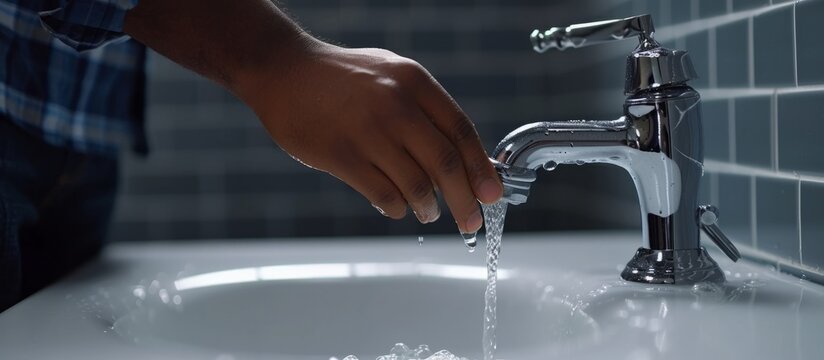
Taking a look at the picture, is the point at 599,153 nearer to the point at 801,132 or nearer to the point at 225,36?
the point at 801,132

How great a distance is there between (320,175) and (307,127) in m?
0.90

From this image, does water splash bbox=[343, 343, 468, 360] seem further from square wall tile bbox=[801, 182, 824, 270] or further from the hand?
square wall tile bbox=[801, 182, 824, 270]

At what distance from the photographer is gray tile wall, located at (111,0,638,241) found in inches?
54.2

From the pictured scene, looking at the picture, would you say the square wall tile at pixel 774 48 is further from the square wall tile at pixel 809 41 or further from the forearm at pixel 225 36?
the forearm at pixel 225 36

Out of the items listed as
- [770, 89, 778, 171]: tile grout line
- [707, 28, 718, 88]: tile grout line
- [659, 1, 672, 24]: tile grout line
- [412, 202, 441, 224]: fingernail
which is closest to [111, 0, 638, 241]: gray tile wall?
[659, 1, 672, 24]: tile grout line

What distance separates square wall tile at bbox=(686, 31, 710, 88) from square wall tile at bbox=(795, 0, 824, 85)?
0.14m

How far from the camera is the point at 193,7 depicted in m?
0.57

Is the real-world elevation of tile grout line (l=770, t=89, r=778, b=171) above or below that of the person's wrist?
below

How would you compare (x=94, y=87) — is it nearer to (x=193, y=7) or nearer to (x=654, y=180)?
(x=193, y=7)

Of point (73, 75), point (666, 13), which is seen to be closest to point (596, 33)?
point (666, 13)

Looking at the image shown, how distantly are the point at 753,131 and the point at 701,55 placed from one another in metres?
0.11

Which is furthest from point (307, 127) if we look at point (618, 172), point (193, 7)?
point (618, 172)

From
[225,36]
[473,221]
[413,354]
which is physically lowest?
[413,354]

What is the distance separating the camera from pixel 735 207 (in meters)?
0.67
